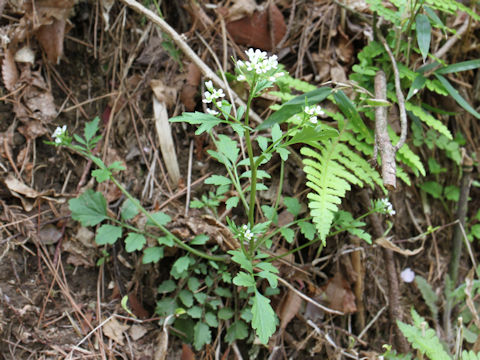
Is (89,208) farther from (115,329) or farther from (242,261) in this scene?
(242,261)

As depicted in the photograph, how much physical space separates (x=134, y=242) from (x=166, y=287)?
0.95 feet

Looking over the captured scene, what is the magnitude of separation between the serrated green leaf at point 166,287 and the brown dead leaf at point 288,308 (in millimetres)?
566

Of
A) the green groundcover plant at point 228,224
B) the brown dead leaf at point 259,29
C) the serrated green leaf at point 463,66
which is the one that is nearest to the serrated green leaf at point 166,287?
the green groundcover plant at point 228,224

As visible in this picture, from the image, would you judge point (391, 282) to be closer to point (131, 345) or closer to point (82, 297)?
point (131, 345)

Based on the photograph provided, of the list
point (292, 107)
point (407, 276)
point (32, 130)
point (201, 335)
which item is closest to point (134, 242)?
point (201, 335)

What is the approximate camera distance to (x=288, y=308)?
2197 millimetres

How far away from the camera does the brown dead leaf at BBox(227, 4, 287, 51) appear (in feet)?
8.73

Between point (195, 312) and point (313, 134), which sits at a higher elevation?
point (313, 134)

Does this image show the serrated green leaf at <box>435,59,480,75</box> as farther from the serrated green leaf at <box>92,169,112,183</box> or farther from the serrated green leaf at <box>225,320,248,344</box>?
the serrated green leaf at <box>92,169,112,183</box>

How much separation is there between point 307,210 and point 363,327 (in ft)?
2.44

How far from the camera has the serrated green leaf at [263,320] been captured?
63.6 inches

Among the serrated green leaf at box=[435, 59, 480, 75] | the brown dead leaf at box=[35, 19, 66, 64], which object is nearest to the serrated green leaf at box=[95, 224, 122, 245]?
the brown dead leaf at box=[35, 19, 66, 64]

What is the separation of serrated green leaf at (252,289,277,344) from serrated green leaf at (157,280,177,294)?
1.98 feet

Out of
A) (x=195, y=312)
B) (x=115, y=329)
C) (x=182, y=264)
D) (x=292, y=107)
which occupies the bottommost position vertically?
(x=115, y=329)
